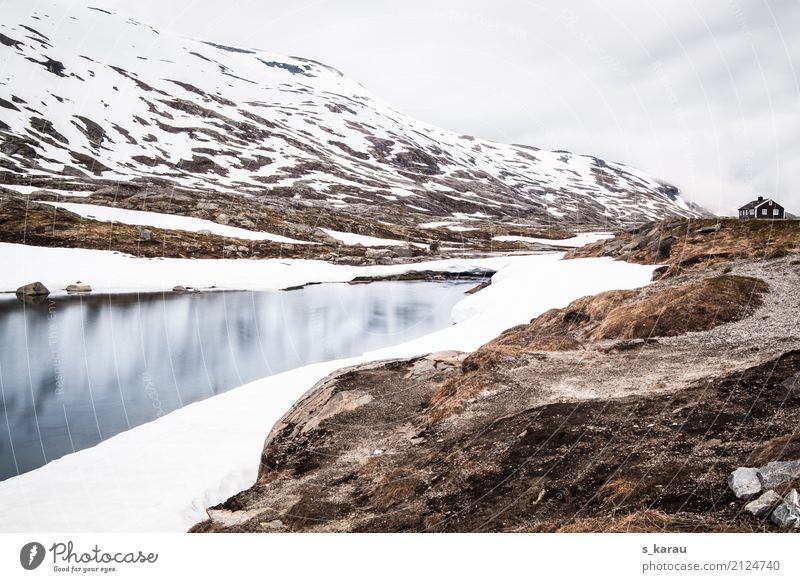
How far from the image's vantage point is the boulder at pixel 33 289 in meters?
42.7

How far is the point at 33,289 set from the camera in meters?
42.8

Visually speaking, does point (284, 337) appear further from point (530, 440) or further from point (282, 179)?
point (282, 179)

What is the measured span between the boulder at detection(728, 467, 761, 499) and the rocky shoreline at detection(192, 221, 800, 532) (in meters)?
0.12

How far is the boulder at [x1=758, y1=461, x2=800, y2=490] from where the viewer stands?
5898mm

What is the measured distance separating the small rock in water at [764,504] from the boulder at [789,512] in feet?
0.30

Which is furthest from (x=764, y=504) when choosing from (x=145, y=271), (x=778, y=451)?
(x=145, y=271)

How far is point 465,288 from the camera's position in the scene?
58438 millimetres

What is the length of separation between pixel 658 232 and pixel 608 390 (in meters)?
35.4

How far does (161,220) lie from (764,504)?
270 feet

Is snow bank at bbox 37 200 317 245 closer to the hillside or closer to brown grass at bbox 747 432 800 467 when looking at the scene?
the hillside

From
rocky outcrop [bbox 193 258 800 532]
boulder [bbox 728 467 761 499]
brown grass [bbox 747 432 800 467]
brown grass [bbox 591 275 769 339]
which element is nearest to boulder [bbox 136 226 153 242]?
rocky outcrop [bbox 193 258 800 532]

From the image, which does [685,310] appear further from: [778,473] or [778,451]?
[778,473]

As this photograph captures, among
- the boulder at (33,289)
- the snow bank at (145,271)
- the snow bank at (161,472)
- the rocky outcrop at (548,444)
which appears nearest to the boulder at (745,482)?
the rocky outcrop at (548,444)

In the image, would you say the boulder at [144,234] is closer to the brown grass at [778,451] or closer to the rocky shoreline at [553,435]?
the rocky shoreline at [553,435]
